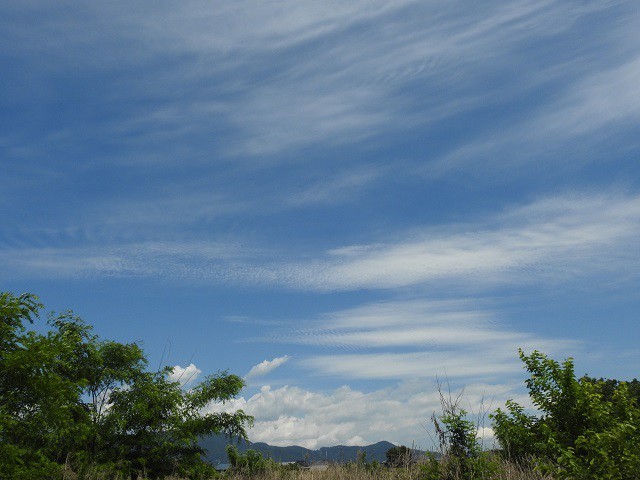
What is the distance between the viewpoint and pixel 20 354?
24.4 meters

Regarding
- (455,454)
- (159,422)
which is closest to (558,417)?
(455,454)

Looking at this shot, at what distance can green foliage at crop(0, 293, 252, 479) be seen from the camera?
25156 mm

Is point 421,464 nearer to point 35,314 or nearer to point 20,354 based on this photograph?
point 20,354

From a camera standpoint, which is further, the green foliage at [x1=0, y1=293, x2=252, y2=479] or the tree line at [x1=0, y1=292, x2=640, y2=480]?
the green foliage at [x1=0, y1=293, x2=252, y2=479]

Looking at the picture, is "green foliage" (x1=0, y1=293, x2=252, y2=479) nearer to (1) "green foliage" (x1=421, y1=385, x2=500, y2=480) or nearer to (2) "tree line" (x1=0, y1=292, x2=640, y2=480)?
(2) "tree line" (x1=0, y1=292, x2=640, y2=480)

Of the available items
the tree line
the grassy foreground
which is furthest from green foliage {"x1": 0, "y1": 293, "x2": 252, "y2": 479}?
the grassy foreground

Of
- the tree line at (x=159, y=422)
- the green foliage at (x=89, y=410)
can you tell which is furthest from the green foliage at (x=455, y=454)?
the green foliage at (x=89, y=410)

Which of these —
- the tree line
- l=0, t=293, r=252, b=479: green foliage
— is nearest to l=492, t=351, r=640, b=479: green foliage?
the tree line

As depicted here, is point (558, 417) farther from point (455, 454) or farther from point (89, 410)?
point (89, 410)

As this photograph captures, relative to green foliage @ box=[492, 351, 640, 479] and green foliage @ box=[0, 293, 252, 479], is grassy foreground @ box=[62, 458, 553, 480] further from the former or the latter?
green foliage @ box=[0, 293, 252, 479]

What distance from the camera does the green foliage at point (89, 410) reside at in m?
25.2

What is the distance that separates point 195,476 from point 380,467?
65.1 ft

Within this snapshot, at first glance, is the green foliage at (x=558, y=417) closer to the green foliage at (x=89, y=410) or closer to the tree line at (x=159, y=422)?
the tree line at (x=159, y=422)

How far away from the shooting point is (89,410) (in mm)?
37344
